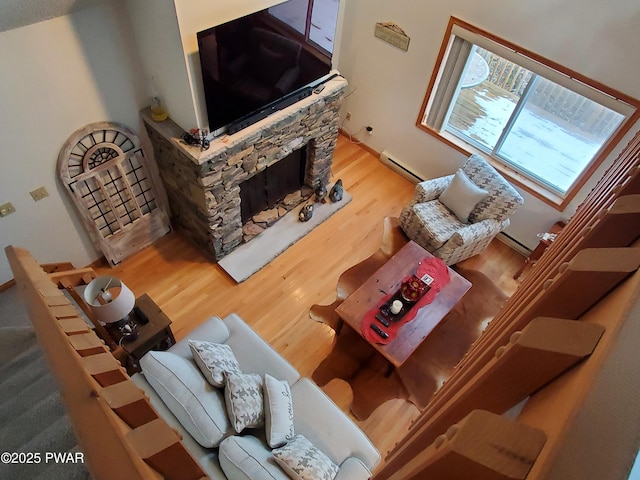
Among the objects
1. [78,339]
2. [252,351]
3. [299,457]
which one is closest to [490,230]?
[252,351]

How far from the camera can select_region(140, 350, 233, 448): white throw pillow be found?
2408 mm

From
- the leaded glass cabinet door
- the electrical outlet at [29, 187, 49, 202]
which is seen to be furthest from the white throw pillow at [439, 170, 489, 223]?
the electrical outlet at [29, 187, 49, 202]

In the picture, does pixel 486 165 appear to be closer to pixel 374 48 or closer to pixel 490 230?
pixel 490 230

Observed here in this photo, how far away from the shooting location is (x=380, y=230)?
14.5ft

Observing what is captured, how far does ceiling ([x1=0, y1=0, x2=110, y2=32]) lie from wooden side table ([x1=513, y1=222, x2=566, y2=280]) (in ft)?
12.6

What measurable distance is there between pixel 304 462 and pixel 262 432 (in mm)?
403

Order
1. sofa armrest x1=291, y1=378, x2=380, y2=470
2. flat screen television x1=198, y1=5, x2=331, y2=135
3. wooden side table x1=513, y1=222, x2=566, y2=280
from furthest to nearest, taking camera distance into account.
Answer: wooden side table x1=513, y1=222, x2=566, y2=280
flat screen television x1=198, y1=5, x2=331, y2=135
sofa armrest x1=291, y1=378, x2=380, y2=470

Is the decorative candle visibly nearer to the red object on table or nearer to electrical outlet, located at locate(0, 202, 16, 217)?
the red object on table

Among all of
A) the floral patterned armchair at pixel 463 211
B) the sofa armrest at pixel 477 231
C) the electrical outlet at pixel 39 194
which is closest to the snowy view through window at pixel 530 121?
the floral patterned armchair at pixel 463 211

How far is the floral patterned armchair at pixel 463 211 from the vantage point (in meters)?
3.91

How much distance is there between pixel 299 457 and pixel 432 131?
336 centimetres

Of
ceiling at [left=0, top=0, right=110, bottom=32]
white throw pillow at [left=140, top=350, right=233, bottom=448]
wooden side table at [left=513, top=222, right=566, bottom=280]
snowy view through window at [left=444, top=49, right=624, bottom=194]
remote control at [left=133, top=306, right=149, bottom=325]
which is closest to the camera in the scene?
ceiling at [left=0, top=0, right=110, bottom=32]

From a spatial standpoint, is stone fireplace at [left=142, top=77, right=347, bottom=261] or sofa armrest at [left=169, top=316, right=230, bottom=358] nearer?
sofa armrest at [left=169, top=316, right=230, bottom=358]

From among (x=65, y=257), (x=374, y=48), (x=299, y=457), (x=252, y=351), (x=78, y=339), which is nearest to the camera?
(x=78, y=339)
